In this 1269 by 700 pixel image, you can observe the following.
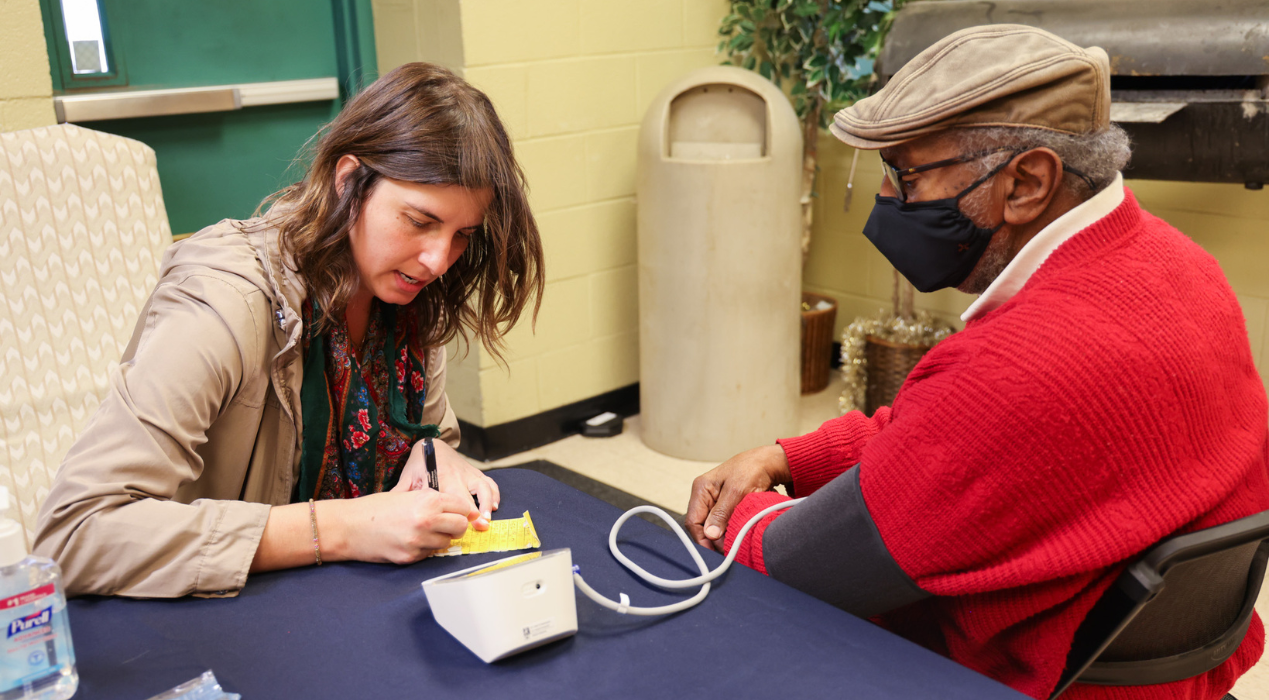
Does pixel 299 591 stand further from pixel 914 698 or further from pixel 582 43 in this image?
pixel 582 43

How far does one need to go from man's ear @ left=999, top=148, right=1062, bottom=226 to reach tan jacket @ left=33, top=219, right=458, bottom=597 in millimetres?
871

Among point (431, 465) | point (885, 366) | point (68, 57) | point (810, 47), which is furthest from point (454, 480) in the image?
point (810, 47)

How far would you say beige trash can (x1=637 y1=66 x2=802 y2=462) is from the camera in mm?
3047

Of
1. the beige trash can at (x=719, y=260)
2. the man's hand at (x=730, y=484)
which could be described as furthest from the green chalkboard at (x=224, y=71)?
the man's hand at (x=730, y=484)

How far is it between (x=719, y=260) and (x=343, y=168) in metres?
1.87

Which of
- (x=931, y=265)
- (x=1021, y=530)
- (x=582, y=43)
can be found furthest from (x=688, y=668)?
(x=582, y=43)

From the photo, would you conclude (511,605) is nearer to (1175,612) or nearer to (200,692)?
(200,692)

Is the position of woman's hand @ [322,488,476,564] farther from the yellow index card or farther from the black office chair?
the black office chair

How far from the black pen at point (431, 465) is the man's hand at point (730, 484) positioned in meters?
0.35

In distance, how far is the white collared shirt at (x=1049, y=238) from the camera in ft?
3.63

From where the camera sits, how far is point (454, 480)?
131 centimetres

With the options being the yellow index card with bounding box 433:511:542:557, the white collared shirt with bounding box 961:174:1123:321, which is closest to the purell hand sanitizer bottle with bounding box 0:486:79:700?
the yellow index card with bounding box 433:511:542:557

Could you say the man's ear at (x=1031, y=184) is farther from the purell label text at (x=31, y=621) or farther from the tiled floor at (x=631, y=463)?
the tiled floor at (x=631, y=463)

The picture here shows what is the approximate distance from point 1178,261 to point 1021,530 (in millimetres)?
352
